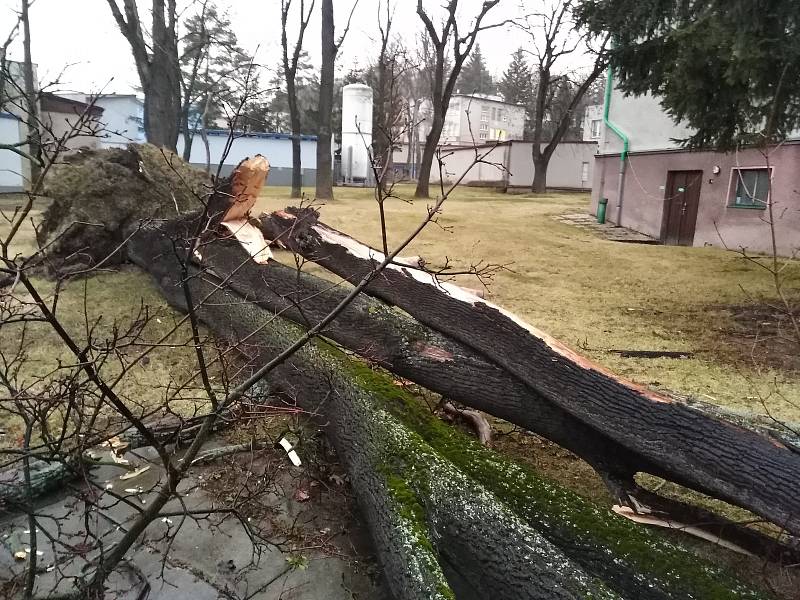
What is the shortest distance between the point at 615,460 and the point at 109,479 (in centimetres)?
315

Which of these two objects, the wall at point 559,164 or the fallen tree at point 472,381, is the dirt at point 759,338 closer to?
the fallen tree at point 472,381

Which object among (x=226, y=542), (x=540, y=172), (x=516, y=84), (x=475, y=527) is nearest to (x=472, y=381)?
(x=475, y=527)

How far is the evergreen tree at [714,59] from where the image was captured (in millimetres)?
5551

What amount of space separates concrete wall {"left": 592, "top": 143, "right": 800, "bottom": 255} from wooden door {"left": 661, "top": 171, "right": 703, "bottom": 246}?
0.42 feet

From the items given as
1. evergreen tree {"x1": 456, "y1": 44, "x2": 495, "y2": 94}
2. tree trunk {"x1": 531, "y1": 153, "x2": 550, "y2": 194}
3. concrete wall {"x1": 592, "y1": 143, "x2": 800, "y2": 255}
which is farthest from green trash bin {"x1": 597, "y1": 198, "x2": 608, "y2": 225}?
evergreen tree {"x1": 456, "y1": 44, "x2": 495, "y2": 94}

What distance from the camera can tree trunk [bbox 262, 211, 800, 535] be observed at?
268 cm

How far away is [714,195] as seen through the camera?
12.3 meters

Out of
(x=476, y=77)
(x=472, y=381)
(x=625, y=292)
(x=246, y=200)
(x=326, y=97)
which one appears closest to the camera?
(x=472, y=381)

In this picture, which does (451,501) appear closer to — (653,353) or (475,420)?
(475,420)

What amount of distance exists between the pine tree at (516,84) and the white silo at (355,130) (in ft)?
48.6

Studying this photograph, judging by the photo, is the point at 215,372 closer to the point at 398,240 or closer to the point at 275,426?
the point at 275,426

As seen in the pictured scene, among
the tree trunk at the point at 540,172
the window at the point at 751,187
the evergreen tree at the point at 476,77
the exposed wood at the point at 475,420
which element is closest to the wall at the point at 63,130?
the exposed wood at the point at 475,420

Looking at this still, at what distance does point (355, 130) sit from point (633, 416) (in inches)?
1097

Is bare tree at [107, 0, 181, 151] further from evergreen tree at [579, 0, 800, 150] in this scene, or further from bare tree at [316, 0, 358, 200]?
evergreen tree at [579, 0, 800, 150]
